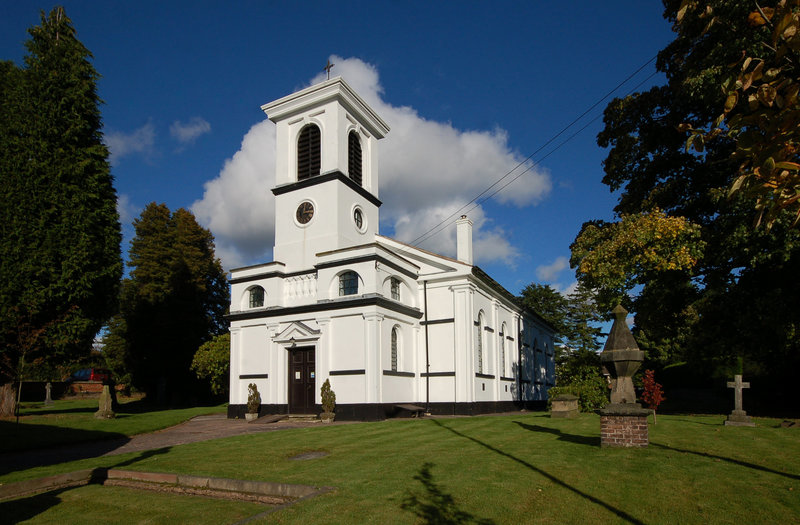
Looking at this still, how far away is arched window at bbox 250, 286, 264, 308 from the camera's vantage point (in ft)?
88.3

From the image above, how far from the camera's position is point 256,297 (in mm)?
27109

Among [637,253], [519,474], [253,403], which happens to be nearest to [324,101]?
[253,403]

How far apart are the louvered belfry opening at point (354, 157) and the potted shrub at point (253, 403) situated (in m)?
12.4

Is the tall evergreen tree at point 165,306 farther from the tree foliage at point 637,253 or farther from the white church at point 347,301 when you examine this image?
the tree foliage at point 637,253

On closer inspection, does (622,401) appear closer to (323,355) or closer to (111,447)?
(111,447)

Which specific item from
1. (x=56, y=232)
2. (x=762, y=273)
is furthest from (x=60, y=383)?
(x=762, y=273)

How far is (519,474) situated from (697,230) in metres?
11.8

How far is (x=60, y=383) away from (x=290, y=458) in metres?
44.4

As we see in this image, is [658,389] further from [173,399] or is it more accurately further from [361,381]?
[173,399]

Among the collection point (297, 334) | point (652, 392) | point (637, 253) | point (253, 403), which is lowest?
point (253, 403)

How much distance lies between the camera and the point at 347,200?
89.3 ft

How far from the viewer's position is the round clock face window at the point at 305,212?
2722cm

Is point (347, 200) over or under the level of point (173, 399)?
over

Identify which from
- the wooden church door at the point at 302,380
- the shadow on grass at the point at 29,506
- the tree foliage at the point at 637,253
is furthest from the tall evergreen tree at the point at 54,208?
the tree foliage at the point at 637,253
